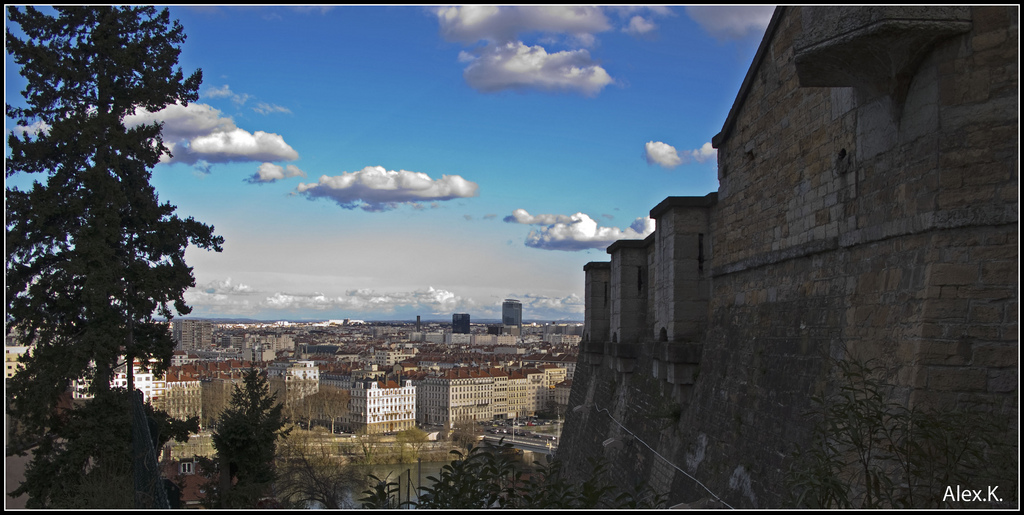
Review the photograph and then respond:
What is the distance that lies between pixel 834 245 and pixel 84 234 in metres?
10.3

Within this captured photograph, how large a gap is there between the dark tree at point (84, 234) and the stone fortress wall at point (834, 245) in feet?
25.4

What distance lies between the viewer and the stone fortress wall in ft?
16.5

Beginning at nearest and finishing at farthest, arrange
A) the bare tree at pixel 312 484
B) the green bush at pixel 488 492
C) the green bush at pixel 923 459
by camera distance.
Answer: the green bush at pixel 923 459
the green bush at pixel 488 492
the bare tree at pixel 312 484

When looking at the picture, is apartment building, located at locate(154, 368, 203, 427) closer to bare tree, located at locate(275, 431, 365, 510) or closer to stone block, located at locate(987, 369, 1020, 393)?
bare tree, located at locate(275, 431, 365, 510)

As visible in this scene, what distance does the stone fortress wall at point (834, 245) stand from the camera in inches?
198

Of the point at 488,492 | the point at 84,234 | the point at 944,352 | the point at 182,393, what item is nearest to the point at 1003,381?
→ the point at 944,352

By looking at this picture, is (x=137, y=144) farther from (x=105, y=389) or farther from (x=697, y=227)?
(x=697, y=227)

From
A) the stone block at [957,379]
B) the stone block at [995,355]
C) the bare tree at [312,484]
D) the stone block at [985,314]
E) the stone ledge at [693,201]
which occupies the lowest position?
the bare tree at [312,484]

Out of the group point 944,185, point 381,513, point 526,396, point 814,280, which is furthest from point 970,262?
point 526,396

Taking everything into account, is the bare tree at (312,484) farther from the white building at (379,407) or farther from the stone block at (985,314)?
the white building at (379,407)

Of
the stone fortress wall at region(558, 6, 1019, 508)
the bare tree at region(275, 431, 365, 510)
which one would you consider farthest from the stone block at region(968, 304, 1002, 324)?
the bare tree at region(275, 431, 365, 510)

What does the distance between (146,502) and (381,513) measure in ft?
23.5

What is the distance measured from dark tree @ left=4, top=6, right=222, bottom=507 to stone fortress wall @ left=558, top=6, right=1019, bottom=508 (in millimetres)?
7747

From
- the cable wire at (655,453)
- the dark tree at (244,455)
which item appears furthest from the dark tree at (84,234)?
the cable wire at (655,453)
